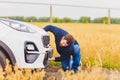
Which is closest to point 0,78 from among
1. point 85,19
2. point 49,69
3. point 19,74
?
point 19,74

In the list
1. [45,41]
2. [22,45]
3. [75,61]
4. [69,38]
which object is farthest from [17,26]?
[75,61]

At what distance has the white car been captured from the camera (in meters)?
6.40

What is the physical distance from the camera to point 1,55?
640 centimetres

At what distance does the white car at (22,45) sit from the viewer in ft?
21.0

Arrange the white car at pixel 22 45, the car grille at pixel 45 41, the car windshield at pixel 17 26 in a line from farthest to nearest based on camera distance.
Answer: the car grille at pixel 45 41
the car windshield at pixel 17 26
the white car at pixel 22 45

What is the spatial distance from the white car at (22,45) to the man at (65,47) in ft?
3.04

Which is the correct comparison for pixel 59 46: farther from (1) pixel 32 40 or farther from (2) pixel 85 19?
(2) pixel 85 19

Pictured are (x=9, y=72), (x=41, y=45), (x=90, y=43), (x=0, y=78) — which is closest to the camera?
(x=0, y=78)

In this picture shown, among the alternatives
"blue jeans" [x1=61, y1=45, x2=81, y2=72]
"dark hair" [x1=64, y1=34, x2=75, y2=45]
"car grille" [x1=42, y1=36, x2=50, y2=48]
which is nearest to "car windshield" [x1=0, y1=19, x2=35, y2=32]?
"car grille" [x1=42, y1=36, x2=50, y2=48]

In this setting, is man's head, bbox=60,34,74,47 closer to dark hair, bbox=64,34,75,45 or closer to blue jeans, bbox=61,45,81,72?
dark hair, bbox=64,34,75,45

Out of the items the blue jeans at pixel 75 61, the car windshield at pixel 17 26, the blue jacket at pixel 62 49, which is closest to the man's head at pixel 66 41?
the blue jacket at pixel 62 49

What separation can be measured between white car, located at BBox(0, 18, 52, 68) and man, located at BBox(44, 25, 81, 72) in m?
0.93

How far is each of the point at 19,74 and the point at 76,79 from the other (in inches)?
24.8

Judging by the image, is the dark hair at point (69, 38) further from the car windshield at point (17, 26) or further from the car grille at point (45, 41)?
the car windshield at point (17, 26)
